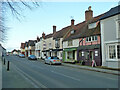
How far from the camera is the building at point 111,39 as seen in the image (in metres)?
17.1

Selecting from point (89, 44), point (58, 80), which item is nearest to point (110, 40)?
point (89, 44)

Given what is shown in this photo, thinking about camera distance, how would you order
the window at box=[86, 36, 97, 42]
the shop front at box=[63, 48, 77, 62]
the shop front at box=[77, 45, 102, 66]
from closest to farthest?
the shop front at box=[77, 45, 102, 66]
the window at box=[86, 36, 97, 42]
the shop front at box=[63, 48, 77, 62]

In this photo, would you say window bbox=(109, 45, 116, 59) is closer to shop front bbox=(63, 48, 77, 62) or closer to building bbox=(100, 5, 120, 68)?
building bbox=(100, 5, 120, 68)

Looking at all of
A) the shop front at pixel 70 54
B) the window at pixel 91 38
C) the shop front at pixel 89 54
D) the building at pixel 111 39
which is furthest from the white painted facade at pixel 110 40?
the shop front at pixel 70 54

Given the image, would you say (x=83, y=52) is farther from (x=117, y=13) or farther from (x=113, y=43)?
(x=117, y=13)

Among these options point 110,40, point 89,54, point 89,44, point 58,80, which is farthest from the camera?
point 89,44

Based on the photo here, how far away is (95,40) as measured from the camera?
22.0 meters

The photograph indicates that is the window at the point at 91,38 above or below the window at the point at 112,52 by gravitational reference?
above

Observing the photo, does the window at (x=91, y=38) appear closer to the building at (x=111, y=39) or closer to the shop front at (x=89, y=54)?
the shop front at (x=89, y=54)

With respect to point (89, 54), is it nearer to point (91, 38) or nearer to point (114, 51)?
point (91, 38)

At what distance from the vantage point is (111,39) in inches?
712

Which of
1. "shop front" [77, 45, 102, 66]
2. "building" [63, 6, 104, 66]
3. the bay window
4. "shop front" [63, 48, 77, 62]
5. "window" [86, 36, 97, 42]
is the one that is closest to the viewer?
the bay window

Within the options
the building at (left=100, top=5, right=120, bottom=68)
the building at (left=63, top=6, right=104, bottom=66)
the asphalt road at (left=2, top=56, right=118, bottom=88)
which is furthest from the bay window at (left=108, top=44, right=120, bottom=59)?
the asphalt road at (left=2, top=56, right=118, bottom=88)

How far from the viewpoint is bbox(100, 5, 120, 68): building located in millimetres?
17141
